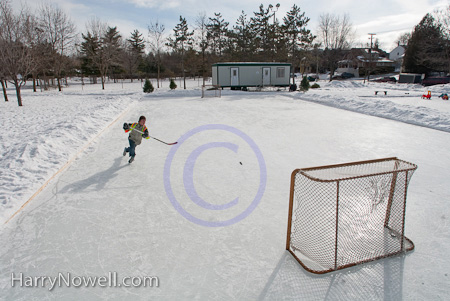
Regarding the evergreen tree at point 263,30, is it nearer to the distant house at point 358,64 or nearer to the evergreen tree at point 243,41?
the evergreen tree at point 243,41

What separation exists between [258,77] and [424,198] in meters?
26.5

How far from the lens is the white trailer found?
2930 centimetres

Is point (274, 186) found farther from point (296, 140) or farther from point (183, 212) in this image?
point (296, 140)

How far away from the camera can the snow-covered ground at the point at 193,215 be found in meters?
3.01

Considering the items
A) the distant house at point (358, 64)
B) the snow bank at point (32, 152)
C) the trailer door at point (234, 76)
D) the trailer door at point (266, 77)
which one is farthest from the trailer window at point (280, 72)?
the distant house at point (358, 64)

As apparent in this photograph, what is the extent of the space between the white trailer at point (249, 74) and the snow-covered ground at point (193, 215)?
2074 centimetres

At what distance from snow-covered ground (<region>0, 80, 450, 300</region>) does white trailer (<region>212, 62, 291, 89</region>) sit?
20.7m

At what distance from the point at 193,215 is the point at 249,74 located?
27229 millimetres

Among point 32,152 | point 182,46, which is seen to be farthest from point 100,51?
point 32,152

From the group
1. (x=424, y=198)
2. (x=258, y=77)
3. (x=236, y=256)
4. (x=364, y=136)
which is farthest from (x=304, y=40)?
(x=236, y=256)

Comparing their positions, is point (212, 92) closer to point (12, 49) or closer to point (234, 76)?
point (234, 76)

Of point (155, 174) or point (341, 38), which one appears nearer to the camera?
point (155, 174)

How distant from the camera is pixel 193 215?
178 inches

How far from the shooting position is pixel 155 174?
6.32 metres
